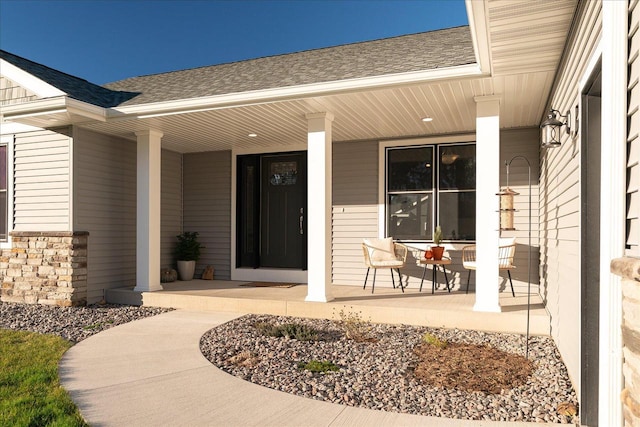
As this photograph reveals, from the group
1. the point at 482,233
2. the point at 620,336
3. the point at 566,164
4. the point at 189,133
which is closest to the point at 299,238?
the point at 189,133

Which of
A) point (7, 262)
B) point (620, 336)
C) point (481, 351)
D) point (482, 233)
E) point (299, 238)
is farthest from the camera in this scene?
point (299, 238)

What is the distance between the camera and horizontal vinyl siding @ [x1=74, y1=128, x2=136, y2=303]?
246 inches

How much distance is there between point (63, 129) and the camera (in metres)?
6.18

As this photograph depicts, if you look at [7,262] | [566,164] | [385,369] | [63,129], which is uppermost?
[63,129]

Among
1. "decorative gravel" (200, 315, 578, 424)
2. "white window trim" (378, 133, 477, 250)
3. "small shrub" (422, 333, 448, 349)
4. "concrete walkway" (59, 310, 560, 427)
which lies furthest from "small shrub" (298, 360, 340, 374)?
"white window trim" (378, 133, 477, 250)

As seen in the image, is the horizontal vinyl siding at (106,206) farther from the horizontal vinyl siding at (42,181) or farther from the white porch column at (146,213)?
the white porch column at (146,213)

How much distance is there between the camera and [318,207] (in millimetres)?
5445

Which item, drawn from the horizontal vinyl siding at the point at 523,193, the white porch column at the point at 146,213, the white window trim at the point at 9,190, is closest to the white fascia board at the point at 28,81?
the white window trim at the point at 9,190

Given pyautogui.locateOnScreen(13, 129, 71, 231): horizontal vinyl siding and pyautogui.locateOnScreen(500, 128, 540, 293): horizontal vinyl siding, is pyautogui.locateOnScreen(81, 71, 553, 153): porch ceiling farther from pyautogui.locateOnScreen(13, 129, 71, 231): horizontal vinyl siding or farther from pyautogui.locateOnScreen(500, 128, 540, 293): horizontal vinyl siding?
pyautogui.locateOnScreen(13, 129, 71, 231): horizontal vinyl siding

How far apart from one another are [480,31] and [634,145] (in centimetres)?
187

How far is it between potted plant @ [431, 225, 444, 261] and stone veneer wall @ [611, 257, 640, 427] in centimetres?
418

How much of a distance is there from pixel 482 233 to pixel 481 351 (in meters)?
1.33

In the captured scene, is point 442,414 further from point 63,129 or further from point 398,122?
point 63,129

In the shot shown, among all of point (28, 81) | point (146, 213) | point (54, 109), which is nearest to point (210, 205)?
point (146, 213)
